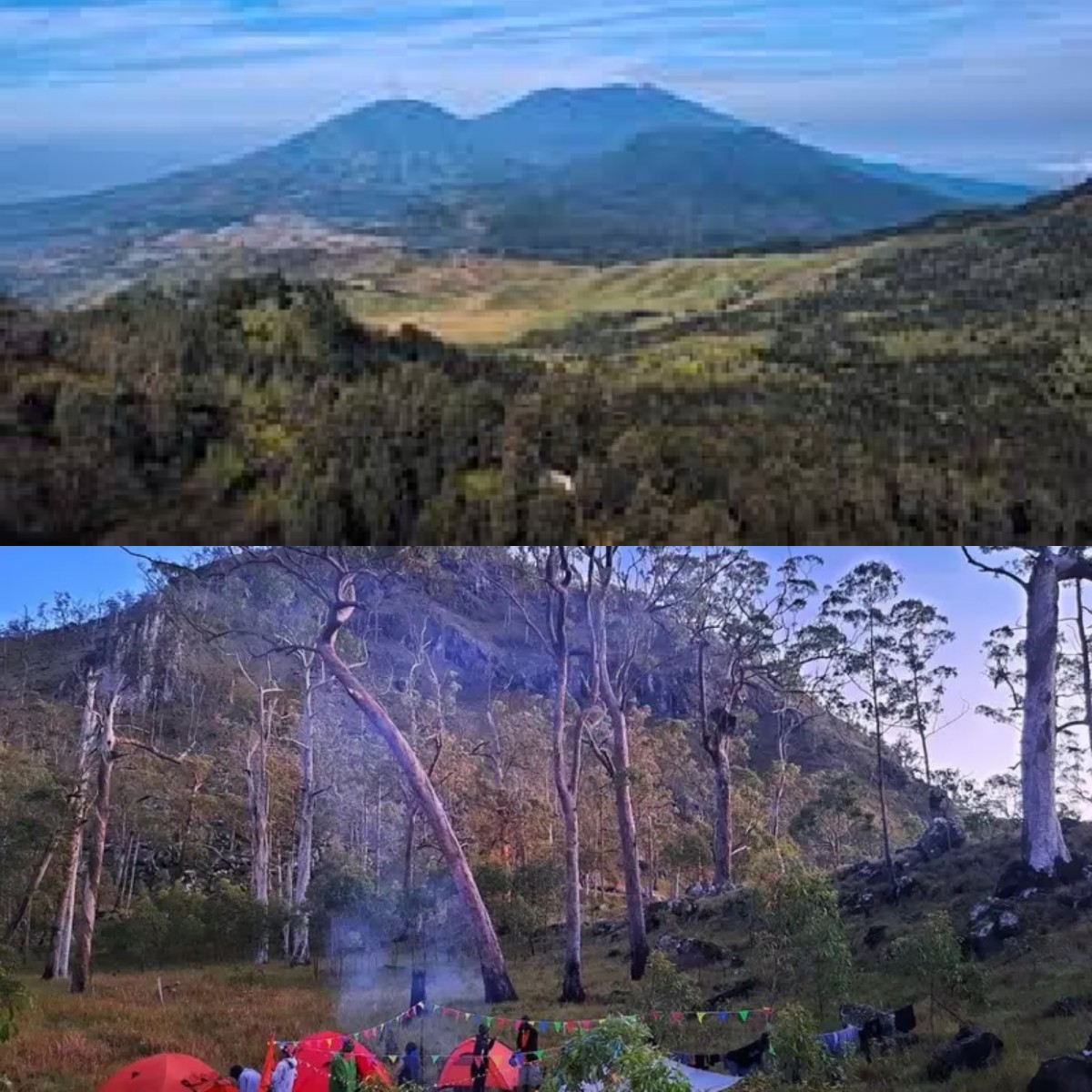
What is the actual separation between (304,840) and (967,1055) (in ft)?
14.8

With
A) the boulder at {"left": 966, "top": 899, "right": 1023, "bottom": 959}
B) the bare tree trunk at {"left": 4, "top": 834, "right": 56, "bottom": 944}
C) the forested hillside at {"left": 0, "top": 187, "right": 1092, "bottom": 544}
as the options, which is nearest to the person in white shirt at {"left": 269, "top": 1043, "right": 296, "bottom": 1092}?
the bare tree trunk at {"left": 4, "top": 834, "right": 56, "bottom": 944}

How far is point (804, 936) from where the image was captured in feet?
28.9

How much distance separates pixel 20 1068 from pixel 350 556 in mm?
3971

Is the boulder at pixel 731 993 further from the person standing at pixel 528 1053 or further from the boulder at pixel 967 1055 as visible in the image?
the boulder at pixel 967 1055

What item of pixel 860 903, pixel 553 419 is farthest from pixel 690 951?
pixel 553 419

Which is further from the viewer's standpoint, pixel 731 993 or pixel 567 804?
pixel 567 804

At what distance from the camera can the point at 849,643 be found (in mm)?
9367

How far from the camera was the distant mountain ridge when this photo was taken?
5805 millimetres

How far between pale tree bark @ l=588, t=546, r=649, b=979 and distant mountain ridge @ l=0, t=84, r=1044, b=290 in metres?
3.83

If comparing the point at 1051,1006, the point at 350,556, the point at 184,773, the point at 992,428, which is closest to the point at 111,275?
the point at 350,556

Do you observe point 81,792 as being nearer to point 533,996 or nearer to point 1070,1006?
point 533,996

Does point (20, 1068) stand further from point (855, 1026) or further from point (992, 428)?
point (992, 428)

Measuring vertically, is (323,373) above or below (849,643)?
above

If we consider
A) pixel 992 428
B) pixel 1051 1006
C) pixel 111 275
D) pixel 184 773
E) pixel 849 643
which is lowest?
pixel 1051 1006
